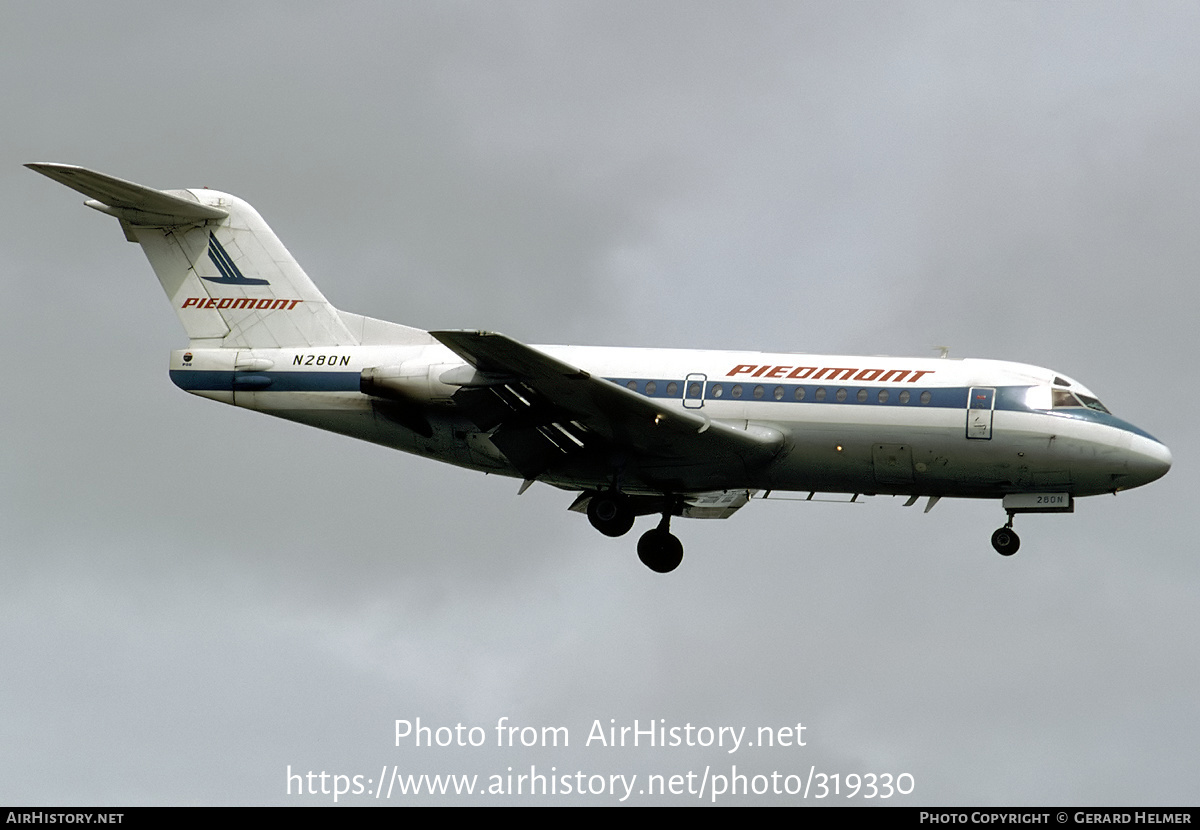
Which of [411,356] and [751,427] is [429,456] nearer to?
[411,356]

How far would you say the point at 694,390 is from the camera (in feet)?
107

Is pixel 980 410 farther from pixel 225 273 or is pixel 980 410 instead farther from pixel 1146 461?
pixel 225 273

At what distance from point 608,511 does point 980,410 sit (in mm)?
7594

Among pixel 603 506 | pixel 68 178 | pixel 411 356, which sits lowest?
pixel 603 506

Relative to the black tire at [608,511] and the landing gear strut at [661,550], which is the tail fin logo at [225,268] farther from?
the landing gear strut at [661,550]

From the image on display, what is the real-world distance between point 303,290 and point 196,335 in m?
2.47

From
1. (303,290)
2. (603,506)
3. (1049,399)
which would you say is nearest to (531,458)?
(603,506)

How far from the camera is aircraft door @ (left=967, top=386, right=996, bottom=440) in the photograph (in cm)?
3117

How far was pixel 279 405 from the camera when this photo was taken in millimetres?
34094

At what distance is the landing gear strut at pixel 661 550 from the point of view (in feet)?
114

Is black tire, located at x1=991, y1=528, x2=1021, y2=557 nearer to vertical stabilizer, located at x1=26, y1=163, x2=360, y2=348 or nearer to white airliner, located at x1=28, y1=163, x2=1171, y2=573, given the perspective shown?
white airliner, located at x1=28, y1=163, x2=1171, y2=573

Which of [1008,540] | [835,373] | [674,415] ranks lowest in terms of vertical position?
[1008,540]

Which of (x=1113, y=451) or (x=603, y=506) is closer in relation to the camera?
(x=1113, y=451)

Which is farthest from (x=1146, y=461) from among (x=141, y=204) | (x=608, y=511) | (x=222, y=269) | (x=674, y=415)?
(x=141, y=204)
